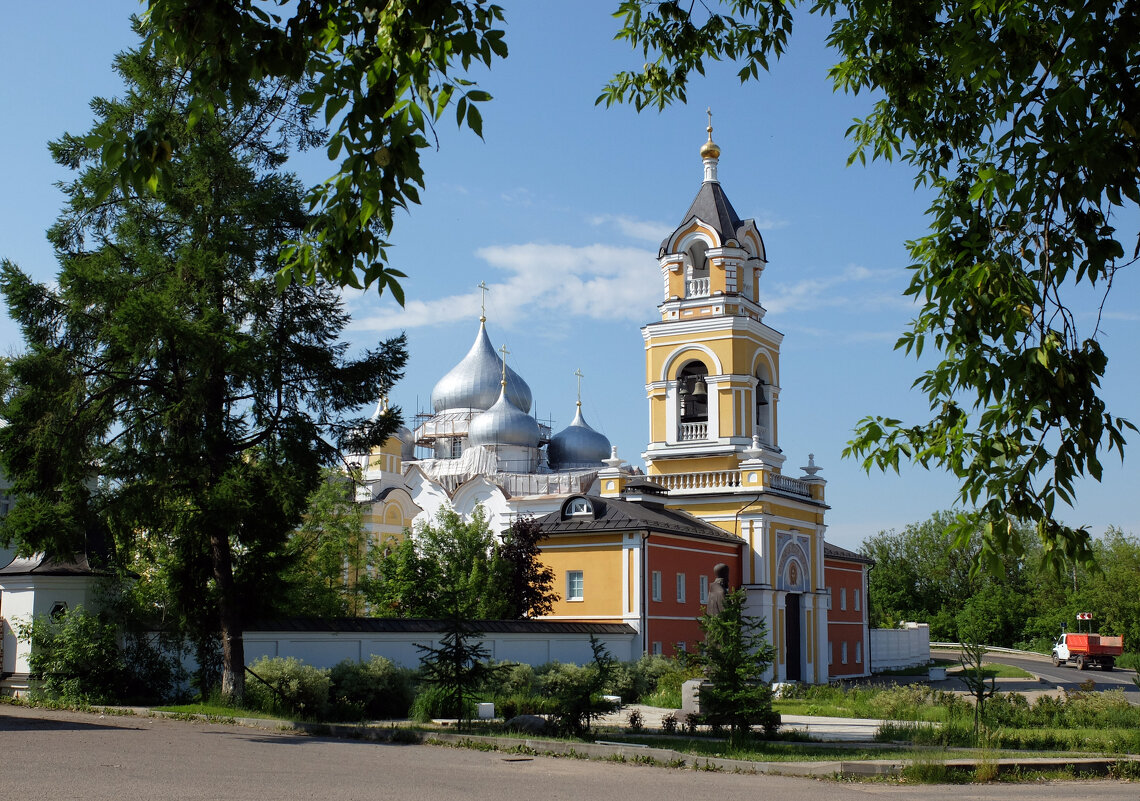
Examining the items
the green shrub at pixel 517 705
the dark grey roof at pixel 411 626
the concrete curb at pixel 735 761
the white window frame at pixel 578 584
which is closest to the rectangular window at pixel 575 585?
the white window frame at pixel 578 584

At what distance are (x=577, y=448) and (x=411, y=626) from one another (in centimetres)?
4968

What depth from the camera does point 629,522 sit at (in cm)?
3294

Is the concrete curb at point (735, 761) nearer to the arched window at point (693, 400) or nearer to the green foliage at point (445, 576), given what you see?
the green foliage at point (445, 576)

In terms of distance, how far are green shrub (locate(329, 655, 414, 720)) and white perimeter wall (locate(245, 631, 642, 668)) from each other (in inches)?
23.9

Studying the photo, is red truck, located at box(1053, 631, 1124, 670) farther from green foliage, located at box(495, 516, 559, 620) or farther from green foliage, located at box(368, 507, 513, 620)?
green foliage, located at box(368, 507, 513, 620)

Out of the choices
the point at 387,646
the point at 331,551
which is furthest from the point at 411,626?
the point at 331,551

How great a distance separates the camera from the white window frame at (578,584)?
33688 mm

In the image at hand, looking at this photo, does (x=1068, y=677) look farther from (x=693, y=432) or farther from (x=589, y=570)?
(x=589, y=570)

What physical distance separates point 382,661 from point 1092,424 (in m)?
16.1

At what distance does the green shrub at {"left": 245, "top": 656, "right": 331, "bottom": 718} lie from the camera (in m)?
18.6

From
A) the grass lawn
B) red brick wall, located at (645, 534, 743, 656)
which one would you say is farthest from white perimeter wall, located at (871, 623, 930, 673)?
the grass lawn

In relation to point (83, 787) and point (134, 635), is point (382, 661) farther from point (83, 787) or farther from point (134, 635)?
point (83, 787)

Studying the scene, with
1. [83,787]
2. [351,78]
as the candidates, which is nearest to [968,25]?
[351,78]

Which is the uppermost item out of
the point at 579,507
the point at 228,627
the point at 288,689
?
the point at 579,507
